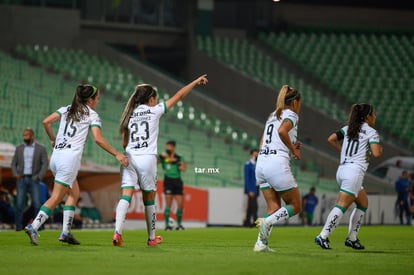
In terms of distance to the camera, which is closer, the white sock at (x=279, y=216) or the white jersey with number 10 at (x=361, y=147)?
the white sock at (x=279, y=216)

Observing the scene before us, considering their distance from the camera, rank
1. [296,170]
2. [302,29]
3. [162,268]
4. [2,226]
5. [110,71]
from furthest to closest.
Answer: [302,29], [110,71], [296,170], [2,226], [162,268]

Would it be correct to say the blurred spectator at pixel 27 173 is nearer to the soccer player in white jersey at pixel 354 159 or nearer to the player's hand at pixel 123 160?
the player's hand at pixel 123 160

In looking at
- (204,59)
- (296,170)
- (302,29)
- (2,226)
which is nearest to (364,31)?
(302,29)

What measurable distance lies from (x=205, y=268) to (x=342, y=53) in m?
36.6

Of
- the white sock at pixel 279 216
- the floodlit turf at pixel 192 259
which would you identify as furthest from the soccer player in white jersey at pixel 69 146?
the white sock at pixel 279 216

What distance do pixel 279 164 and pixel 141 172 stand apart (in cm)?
202

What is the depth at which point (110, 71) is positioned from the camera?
41312 millimetres

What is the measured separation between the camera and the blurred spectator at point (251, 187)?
27.8 m

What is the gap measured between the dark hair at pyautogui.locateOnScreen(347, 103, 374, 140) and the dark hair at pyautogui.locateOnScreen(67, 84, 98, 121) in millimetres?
3835

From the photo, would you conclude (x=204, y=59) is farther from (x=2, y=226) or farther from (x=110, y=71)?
(x=2, y=226)

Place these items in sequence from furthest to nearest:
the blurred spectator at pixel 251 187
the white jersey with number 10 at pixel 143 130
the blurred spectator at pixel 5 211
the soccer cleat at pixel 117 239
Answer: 1. the blurred spectator at pixel 251 187
2. the blurred spectator at pixel 5 211
3. the soccer cleat at pixel 117 239
4. the white jersey with number 10 at pixel 143 130

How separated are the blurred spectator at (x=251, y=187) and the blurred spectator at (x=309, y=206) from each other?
13.4ft

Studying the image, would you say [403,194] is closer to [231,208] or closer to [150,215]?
[231,208]

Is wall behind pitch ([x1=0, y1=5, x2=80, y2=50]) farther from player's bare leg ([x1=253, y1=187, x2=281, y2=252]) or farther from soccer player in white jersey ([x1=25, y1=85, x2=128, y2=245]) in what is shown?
player's bare leg ([x1=253, y1=187, x2=281, y2=252])
